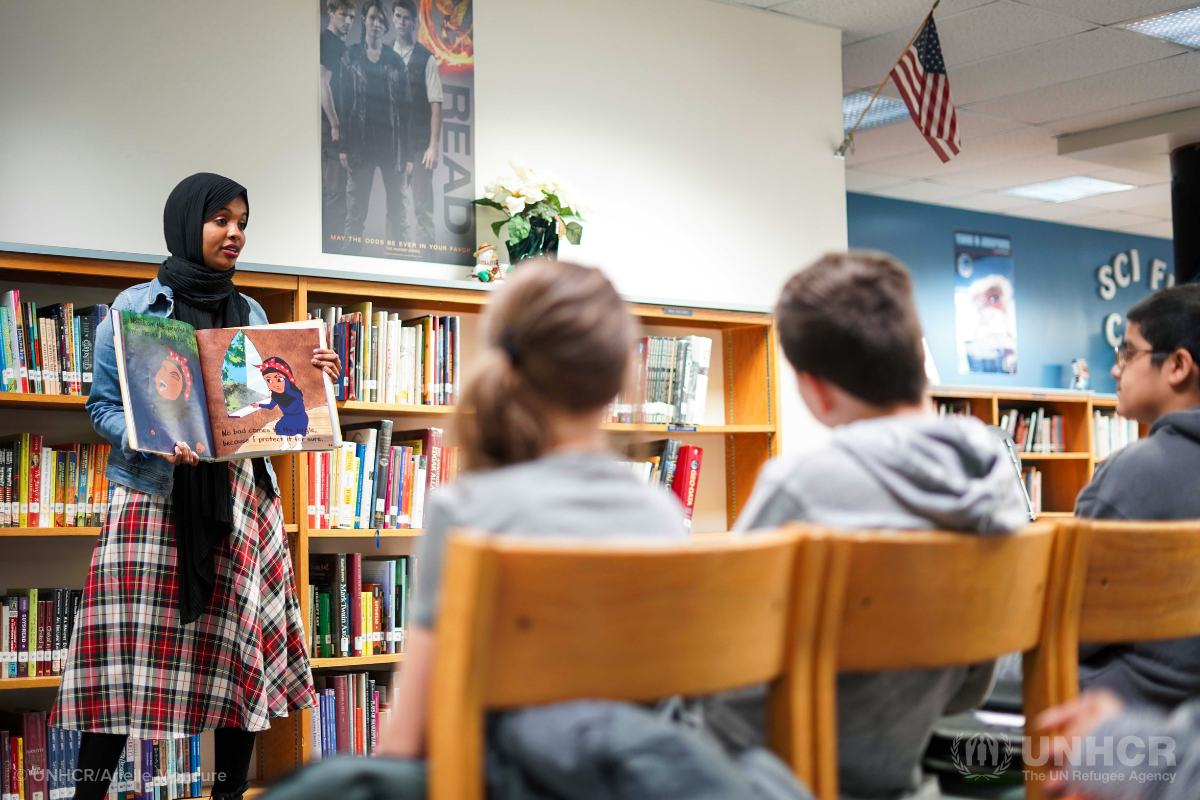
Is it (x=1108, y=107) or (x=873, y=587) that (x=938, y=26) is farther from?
(x=873, y=587)

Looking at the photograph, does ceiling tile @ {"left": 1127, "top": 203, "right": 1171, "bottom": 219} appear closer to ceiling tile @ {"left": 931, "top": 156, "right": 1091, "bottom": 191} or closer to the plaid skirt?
ceiling tile @ {"left": 931, "top": 156, "right": 1091, "bottom": 191}

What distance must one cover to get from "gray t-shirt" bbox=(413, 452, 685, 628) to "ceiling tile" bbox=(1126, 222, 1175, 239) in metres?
9.52

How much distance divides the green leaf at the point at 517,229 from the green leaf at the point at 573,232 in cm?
19

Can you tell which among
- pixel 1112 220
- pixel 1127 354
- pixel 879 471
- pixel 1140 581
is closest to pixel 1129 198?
pixel 1112 220

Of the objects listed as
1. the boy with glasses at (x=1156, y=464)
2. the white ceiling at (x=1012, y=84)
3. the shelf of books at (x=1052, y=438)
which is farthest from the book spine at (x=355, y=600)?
the shelf of books at (x=1052, y=438)

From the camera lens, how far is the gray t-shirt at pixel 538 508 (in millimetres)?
1100

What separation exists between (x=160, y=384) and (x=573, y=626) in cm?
189

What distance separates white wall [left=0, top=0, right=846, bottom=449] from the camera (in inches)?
128

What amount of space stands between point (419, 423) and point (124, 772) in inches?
56.9

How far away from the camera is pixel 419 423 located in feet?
12.6

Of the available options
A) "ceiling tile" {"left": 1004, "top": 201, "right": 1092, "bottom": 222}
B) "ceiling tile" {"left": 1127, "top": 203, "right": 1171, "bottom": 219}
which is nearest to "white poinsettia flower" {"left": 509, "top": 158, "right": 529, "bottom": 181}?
"ceiling tile" {"left": 1004, "top": 201, "right": 1092, "bottom": 222}

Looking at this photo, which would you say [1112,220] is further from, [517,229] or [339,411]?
[339,411]

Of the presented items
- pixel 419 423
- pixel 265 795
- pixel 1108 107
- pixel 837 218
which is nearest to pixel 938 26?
pixel 837 218

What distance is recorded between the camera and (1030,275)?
890 centimetres
